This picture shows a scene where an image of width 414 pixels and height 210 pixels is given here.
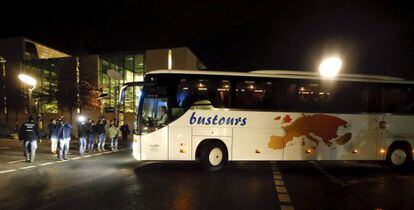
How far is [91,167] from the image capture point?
1239cm

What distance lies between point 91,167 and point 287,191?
7.30 m

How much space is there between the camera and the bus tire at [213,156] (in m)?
11.9

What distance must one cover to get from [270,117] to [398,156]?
5501mm

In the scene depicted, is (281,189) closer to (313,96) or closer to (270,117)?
(270,117)

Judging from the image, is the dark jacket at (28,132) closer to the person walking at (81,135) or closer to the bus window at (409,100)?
the person walking at (81,135)

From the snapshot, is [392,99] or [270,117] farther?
[392,99]

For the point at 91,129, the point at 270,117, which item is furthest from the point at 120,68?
the point at 270,117

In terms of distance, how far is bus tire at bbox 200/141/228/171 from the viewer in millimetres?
11922

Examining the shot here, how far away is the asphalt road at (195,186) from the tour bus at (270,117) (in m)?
0.73

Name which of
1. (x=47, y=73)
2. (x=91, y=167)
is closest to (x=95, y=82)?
(x=47, y=73)

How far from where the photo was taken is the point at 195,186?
30.9 ft

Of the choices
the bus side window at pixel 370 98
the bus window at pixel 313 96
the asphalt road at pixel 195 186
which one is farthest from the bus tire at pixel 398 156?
the bus window at pixel 313 96

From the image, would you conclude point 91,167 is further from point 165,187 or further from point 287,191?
point 287,191

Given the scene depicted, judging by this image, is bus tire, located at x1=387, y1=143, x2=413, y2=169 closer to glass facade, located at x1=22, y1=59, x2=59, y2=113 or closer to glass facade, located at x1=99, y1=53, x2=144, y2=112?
glass facade, located at x1=99, y1=53, x2=144, y2=112
